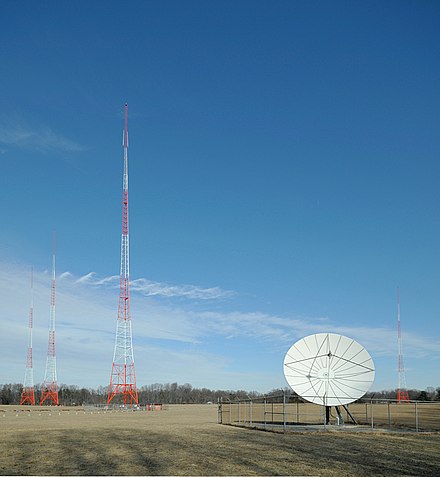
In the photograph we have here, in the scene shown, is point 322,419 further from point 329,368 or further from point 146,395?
point 146,395

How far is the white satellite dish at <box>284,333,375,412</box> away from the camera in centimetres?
3581

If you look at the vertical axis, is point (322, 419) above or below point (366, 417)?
below

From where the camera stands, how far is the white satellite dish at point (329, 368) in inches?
1410

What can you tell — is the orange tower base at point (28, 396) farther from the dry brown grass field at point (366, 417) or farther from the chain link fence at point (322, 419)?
the chain link fence at point (322, 419)

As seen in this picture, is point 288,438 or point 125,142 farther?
point 125,142

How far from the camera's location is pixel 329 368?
3688 centimetres

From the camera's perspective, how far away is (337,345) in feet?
122

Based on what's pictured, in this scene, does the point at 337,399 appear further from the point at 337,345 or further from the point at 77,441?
the point at 77,441

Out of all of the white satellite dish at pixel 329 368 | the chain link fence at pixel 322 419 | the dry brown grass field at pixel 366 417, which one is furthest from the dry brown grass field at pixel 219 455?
the dry brown grass field at pixel 366 417

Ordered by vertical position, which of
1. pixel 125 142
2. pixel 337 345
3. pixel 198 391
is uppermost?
pixel 125 142

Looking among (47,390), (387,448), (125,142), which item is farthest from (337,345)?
(47,390)

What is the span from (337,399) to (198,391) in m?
164

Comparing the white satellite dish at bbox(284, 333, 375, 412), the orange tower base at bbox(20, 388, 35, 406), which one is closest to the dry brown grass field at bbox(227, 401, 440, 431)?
the white satellite dish at bbox(284, 333, 375, 412)

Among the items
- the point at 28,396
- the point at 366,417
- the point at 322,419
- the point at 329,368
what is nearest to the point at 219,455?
the point at 329,368
